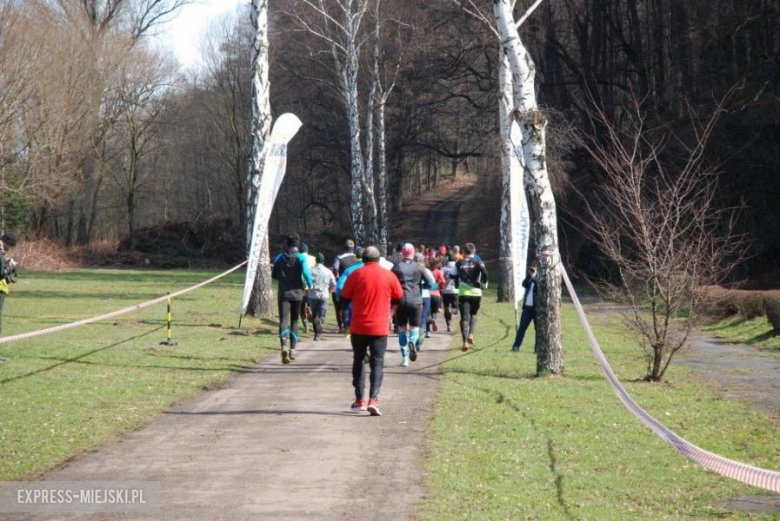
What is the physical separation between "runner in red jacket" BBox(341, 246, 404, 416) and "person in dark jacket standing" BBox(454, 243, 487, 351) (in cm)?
681

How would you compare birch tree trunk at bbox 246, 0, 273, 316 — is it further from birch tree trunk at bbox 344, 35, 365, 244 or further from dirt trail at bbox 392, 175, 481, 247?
dirt trail at bbox 392, 175, 481, 247

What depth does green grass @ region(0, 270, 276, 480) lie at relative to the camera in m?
9.46

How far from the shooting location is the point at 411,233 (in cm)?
6681

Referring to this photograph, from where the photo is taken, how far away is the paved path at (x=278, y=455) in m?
7.14

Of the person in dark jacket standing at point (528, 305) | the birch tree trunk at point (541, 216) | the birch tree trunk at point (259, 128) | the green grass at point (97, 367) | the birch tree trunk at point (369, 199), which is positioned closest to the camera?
the green grass at point (97, 367)

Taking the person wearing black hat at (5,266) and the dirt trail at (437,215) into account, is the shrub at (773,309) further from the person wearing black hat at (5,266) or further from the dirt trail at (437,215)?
the dirt trail at (437,215)

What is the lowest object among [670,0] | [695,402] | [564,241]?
[695,402]

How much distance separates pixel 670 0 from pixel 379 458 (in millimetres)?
33382

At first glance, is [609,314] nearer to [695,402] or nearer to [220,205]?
[695,402]

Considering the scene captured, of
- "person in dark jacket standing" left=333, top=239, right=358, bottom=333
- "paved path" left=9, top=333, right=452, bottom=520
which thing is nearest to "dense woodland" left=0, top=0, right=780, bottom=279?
"person in dark jacket standing" left=333, top=239, right=358, bottom=333

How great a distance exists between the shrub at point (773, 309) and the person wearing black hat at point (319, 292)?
9640 millimetres

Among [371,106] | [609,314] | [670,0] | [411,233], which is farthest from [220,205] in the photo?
[609,314]

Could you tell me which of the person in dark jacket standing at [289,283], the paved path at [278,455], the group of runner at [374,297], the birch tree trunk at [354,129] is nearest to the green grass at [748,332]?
the group of runner at [374,297]

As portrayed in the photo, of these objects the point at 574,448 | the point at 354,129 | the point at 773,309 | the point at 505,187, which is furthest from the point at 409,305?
the point at 354,129
